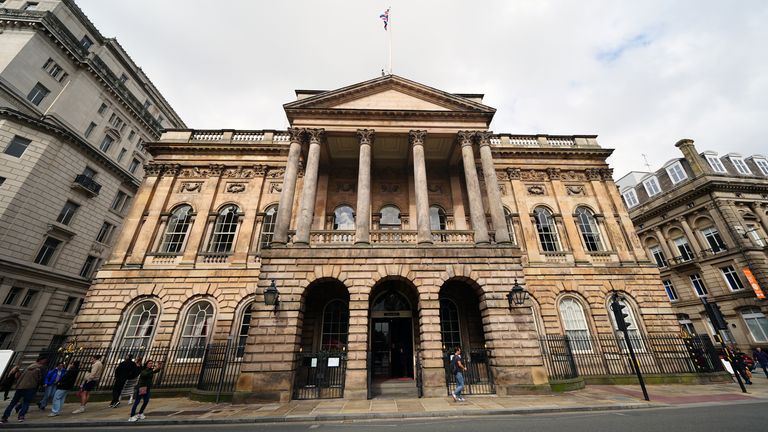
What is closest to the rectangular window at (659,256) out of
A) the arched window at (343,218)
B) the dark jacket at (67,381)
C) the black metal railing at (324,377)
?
the arched window at (343,218)

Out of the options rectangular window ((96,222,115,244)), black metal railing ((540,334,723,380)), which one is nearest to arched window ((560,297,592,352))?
black metal railing ((540,334,723,380))

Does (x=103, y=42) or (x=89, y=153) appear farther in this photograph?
(x=103, y=42)

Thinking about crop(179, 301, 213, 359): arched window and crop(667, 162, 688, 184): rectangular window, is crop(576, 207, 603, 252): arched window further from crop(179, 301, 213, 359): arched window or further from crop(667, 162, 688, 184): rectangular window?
crop(179, 301, 213, 359): arched window

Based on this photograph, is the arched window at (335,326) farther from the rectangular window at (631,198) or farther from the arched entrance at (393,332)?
the rectangular window at (631,198)

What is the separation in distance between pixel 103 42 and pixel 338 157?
29939 millimetres

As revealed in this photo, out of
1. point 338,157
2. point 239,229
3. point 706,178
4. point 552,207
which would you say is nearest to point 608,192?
point 552,207

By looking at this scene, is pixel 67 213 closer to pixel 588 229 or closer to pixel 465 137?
pixel 465 137

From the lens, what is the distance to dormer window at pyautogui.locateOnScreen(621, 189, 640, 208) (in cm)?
3073

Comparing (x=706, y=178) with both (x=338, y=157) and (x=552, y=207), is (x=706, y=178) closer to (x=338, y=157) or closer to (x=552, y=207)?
(x=552, y=207)

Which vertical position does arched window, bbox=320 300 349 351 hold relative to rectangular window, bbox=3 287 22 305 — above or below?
below

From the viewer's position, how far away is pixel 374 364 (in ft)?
43.2

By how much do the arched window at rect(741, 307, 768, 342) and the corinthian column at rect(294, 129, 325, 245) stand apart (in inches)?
1202

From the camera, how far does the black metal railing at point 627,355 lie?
42.0 ft

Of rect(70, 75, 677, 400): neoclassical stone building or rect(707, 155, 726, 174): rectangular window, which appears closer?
rect(70, 75, 677, 400): neoclassical stone building
